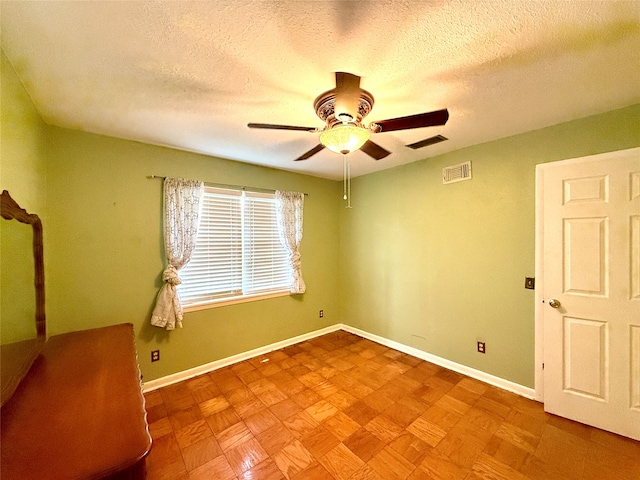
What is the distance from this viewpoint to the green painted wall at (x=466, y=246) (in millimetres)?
2205

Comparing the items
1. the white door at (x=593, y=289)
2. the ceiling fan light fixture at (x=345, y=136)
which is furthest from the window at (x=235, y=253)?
the white door at (x=593, y=289)

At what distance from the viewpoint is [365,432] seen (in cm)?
186

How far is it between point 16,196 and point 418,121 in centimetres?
239

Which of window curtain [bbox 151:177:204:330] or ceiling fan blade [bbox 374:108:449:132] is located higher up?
ceiling fan blade [bbox 374:108:449:132]

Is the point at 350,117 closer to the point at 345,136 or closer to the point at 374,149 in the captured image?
the point at 345,136

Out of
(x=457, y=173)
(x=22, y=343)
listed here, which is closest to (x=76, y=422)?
(x=22, y=343)

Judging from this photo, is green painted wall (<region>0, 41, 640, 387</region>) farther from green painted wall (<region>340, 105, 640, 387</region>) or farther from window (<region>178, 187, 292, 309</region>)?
window (<region>178, 187, 292, 309</region>)

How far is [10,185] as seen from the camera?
134 centimetres

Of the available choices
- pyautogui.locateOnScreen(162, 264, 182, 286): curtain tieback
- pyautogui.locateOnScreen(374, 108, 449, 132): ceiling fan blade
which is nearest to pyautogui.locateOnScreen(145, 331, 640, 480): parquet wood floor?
pyautogui.locateOnScreen(162, 264, 182, 286): curtain tieback

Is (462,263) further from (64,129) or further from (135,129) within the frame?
(64,129)

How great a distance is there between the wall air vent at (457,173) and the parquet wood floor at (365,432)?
2.11m

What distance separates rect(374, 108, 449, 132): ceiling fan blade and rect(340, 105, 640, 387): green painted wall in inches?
56.9

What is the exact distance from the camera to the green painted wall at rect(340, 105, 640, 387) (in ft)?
7.23

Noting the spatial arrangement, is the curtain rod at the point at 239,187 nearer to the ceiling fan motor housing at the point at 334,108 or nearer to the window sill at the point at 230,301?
the window sill at the point at 230,301
